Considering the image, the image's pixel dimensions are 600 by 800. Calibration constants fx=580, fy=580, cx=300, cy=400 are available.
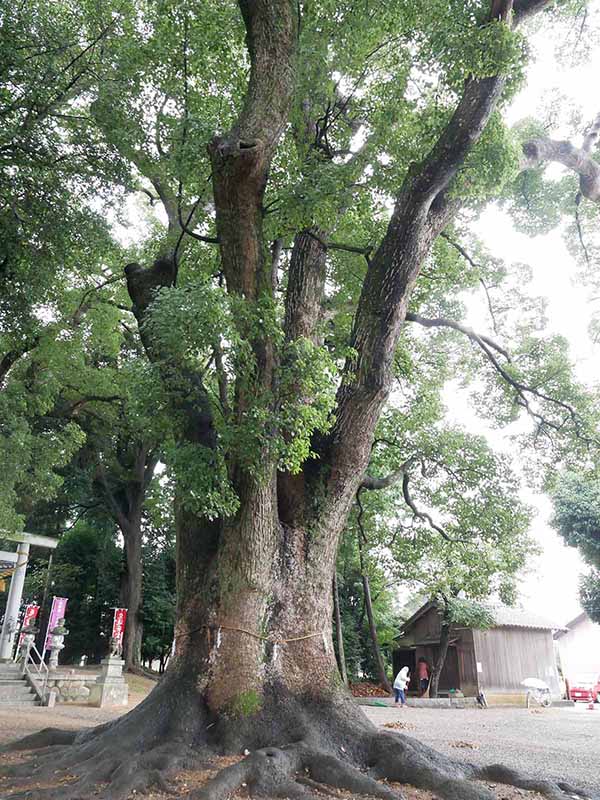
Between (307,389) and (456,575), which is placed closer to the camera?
(307,389)

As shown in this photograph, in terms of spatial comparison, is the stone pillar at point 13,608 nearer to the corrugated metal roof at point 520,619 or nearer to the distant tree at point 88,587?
the distant tree at point 88,587

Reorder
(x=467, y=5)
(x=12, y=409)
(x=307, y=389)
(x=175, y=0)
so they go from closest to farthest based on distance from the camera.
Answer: (x=307, y=389), (x=467, y=5), (x=175, y=0), (x=12, y=409)

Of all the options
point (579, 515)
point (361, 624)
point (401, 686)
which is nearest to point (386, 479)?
point (401, 686)

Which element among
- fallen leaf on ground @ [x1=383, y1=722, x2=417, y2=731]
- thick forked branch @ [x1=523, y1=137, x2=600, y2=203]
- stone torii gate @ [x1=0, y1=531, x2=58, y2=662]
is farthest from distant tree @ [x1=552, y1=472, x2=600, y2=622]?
stone torii gate @ [x1=0, y1=531, x2=58, y2=662]

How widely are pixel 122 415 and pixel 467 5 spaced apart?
13.9 metres

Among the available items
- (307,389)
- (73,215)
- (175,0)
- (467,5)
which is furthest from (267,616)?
(175,0)

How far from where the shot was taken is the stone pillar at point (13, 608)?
50.6 feet

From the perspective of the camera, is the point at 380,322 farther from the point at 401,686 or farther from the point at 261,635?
the point at 401,686

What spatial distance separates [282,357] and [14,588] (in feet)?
48.1

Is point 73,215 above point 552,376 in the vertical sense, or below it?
above

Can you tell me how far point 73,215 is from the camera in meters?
7.29

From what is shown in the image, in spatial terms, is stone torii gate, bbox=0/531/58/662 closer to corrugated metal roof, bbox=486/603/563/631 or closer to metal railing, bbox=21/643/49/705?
metal railing, bbox=21/643/49/705

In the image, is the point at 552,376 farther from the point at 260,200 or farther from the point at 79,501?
the point at 79,501

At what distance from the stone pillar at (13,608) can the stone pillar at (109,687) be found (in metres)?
3.94
